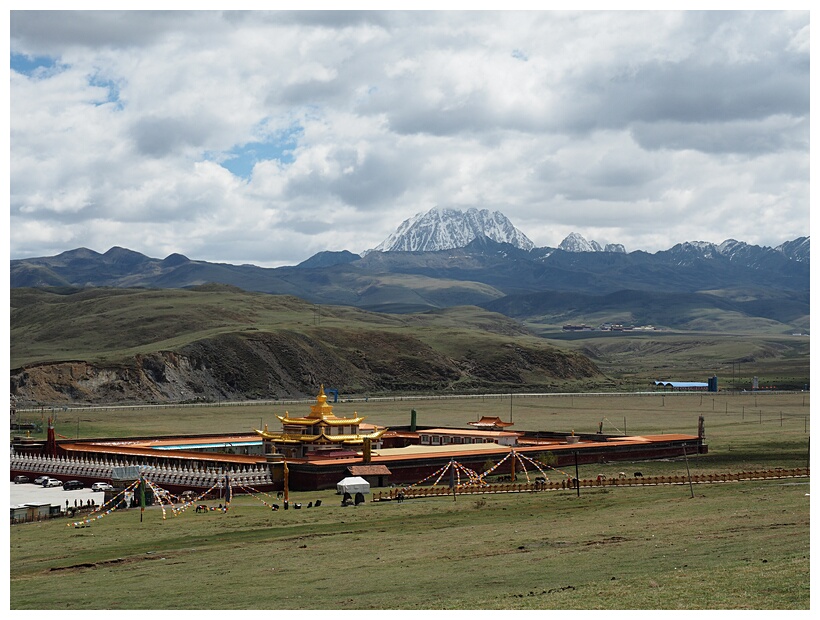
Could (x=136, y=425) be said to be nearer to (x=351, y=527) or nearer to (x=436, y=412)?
(x=436, y=412)

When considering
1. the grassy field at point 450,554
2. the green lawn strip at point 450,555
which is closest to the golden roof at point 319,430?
the grassy field at point 450,554

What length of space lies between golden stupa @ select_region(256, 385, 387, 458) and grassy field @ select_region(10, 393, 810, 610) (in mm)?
9066

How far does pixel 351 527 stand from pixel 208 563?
12.4m

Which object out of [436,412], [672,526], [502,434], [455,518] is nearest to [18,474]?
[502,434]

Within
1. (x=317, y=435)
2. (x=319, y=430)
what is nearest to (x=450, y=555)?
(x=317, y=435)

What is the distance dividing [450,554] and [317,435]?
4031 cm

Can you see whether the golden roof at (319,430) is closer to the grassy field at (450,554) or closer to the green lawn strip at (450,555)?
the grassy field at (450,554)

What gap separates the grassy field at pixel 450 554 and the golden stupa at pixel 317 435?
9.07 metres

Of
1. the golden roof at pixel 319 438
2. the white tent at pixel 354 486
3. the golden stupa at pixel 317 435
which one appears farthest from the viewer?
the golden stupa at pixel 317 435

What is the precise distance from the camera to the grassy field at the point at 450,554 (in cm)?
3453

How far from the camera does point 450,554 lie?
4509 cm

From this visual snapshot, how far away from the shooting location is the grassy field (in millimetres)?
34531

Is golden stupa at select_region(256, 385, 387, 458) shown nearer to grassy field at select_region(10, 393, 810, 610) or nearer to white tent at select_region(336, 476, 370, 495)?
grassy field at select_region(10, 393, 810, 610)

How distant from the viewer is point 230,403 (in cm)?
18938
